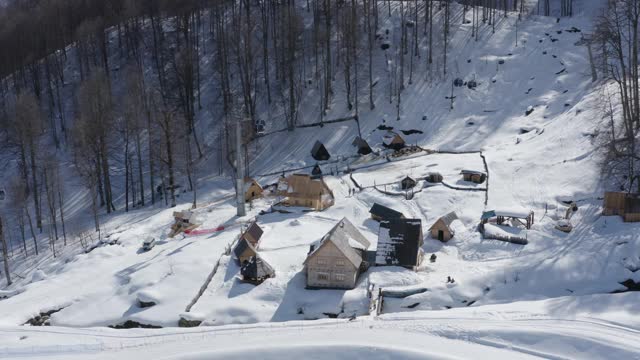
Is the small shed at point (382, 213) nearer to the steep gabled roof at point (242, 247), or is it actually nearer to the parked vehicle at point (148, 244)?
the steep gabled roof at point (242, 247)

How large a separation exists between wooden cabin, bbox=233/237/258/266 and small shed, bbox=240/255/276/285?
3.12 ft

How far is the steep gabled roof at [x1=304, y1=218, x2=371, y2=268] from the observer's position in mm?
29922

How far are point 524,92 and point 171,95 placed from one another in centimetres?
3751

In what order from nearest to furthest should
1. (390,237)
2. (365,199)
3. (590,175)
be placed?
A: (390,237) → (590,175) → (365,199)

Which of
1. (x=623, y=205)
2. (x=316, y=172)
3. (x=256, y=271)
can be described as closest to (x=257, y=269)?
(x=256, y=271)

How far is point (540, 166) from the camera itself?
137 ft

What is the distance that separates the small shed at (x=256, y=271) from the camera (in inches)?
1207

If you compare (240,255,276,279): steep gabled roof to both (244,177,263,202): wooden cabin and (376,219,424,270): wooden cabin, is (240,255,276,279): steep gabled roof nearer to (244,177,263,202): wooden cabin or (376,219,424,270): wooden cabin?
(376,219,424,270): wooden cabin

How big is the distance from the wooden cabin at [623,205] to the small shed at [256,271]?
64.2 feet

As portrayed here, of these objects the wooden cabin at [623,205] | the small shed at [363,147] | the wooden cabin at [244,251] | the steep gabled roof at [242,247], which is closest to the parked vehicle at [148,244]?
the steep gabled roof at [242,247]

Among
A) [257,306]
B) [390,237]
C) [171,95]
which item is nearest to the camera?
[257,306]

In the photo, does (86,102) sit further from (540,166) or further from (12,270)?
(540,166)

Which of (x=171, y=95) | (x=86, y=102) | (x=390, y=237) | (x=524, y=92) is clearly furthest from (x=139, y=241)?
(x=524, y=92)

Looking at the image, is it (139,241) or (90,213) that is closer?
(139,241)
